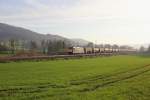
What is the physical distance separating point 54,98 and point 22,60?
35947 mm

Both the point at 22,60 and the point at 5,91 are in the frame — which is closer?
the point at 5,91

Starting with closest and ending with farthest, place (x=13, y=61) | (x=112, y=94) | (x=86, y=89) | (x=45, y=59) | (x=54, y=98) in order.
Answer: (x=54, y=98)
(x=112, y=94)
(x=86, y=89)
(x=13, y=61)
(x=45, y=59)

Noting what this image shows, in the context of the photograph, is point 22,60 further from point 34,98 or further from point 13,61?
point 34,98

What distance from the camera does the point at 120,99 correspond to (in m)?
13.8

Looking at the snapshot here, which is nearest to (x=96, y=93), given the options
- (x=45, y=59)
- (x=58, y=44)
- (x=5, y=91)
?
(x=5, y=91)

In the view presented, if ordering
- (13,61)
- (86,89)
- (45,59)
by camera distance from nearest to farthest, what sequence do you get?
(86,89), (13,61), (45,59)

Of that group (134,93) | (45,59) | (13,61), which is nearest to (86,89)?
(134,93)

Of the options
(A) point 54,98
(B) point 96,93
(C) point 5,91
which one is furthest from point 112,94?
(C) point 5,91

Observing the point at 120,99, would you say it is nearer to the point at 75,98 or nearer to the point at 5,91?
the point at 75,98

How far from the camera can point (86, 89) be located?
16.8m

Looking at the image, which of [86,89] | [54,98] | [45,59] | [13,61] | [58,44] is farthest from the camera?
[58,44]

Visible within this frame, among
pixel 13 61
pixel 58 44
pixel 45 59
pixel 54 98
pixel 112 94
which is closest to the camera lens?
pixel 54 98

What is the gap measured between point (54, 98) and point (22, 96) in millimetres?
1941

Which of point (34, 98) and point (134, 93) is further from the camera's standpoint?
point (134, 93)
